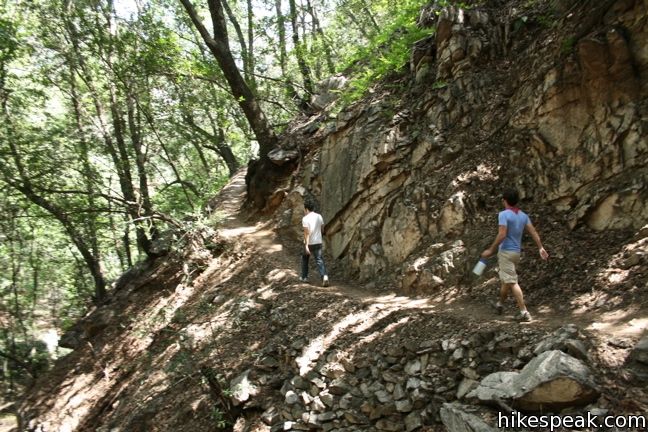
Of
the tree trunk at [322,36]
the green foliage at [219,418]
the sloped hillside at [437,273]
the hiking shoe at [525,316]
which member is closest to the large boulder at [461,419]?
the sloped hillside at [437,273]

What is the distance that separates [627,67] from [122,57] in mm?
12257

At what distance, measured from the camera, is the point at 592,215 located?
6.08 m

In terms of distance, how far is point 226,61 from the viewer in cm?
1246

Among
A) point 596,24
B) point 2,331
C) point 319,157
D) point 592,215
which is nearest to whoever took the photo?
point 592,215

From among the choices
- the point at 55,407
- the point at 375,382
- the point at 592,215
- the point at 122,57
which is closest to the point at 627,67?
the point at 592,215

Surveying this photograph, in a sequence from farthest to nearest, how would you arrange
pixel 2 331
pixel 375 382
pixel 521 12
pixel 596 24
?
pixel 2 331, pixel 521 12, pixel 596 24, pixel 375 382

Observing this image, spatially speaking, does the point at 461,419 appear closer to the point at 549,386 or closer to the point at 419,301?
the point at 549,386

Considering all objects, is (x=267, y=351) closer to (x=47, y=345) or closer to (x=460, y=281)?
(x=460, y=281)

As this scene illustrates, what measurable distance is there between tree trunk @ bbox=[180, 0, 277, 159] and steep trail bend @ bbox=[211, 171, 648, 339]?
120 inches

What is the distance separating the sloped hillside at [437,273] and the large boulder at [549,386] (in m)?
0.02

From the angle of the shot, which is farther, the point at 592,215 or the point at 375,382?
the point at 592,215

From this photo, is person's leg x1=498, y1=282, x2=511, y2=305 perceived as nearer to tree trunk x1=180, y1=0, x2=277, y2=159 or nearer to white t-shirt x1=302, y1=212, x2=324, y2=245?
white t-shirt x1=302, y1=212, x2=324, y2=245

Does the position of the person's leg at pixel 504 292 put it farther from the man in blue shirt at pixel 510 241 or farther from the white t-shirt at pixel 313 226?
the white t-shirt at pixel 313 226

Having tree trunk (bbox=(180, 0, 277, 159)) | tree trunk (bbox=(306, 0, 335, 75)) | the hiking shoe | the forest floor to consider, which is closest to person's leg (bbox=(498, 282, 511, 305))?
the forest floor
